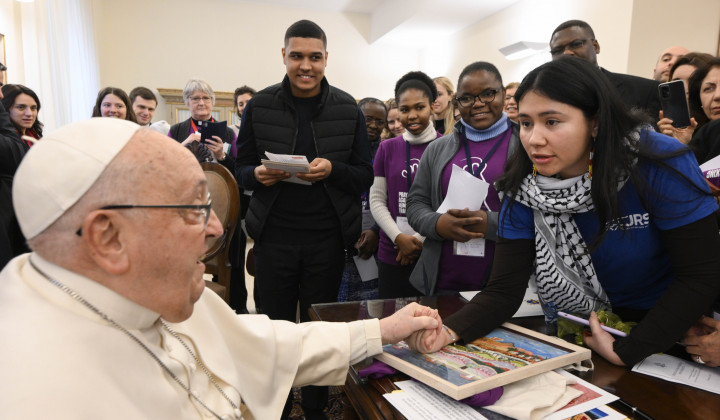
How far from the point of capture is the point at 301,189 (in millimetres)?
2572

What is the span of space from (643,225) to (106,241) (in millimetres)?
1394

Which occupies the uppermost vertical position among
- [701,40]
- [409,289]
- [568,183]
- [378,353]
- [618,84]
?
[701,40]

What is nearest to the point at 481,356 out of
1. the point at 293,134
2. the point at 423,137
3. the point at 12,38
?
the point at 293,134

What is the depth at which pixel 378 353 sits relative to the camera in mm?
1238

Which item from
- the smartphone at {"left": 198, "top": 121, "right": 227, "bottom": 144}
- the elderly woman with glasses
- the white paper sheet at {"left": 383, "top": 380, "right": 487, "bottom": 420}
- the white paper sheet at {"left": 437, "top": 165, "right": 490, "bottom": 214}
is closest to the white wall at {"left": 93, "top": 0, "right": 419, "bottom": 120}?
the elderly woman with glasses

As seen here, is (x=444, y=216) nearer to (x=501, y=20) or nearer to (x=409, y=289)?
(x=409, y=289)

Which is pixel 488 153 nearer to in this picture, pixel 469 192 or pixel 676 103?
pixel 469 192

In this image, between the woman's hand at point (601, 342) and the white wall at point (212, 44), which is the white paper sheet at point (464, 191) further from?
the white wall at point (212, 44)

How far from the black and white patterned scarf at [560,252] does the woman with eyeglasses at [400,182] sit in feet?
3.95

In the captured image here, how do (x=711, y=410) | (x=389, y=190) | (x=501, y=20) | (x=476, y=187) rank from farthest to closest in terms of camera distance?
1. (x=501, y=20)
2. (x=389, y=190)
3. (x=476, y=187)
4. (x=711, y=410)

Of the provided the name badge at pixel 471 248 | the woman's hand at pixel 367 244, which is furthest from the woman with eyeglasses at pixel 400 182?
the name badge at pixel 471 248

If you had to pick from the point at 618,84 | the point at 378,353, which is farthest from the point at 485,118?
the point at 378,353

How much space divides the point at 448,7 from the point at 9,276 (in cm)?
858

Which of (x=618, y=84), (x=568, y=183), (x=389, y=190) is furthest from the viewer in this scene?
(x=389, y=190)
